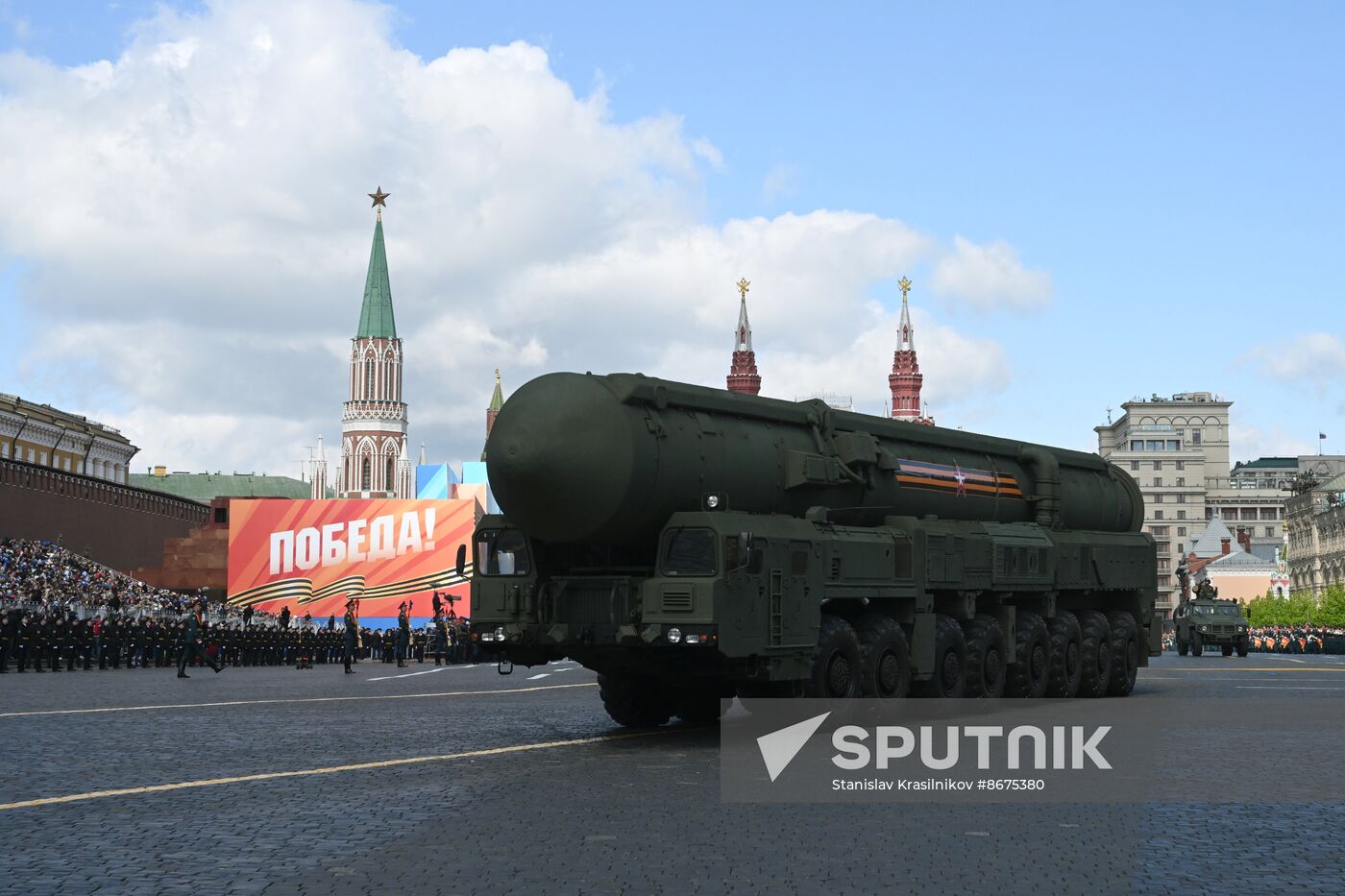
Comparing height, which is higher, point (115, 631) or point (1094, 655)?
point (115, 631)

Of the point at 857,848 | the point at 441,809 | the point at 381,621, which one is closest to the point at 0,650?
the point at 441,809

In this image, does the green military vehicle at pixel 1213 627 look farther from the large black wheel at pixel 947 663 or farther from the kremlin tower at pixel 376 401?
the kremlin tower at pixel 376 401

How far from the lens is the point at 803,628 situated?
17.3 m

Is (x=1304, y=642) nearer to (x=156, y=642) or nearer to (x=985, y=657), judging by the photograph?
(x=156, y=642)

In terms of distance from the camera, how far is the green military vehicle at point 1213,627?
2089 inches

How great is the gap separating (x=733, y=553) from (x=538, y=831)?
20.2 feet

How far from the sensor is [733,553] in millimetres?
16500

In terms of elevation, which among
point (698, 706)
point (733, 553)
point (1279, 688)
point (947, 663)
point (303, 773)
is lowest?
point (303, 773)

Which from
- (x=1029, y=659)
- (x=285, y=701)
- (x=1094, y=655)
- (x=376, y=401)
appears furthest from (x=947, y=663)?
(x=376, y=401)

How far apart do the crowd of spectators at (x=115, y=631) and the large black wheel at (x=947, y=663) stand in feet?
73.7

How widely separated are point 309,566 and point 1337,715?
6996cm

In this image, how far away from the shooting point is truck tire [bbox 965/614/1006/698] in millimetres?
21078

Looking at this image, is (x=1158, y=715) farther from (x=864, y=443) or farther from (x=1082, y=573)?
(x=864, y=443)

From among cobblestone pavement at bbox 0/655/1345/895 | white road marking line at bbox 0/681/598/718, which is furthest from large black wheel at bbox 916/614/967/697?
white road marking line at bbox 0/681/598/718
